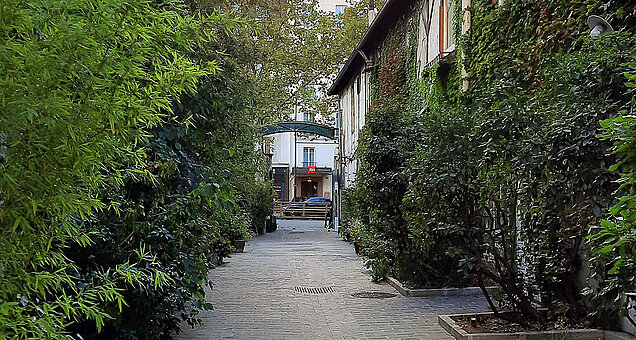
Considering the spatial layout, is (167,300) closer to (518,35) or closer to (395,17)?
(518,35)

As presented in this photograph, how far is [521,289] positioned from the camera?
23.9 feet

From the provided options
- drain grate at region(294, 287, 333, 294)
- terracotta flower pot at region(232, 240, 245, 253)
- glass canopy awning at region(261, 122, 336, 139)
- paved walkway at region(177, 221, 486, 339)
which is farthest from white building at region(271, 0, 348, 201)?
drain grate at region(294, 287, 333, 294)

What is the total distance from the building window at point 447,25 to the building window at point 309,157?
49.6 meters

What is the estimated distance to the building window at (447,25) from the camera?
42.4 feet

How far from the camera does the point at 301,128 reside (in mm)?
30609

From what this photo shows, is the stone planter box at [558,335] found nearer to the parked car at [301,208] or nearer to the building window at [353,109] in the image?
the building window at [353,109]

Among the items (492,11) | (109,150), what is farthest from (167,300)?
(492,11)

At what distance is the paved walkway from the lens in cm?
787

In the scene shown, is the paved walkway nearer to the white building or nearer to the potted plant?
the potted plant

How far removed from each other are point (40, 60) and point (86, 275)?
306cm

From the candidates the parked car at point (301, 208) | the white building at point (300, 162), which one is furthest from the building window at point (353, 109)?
the white building at point (300, 162)

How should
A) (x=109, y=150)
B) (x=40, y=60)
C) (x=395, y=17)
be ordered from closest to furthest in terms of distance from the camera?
(x=40, y=60) → (x=109, y=150) → (x=395, y=17)

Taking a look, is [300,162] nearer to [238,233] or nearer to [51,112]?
[238,233]

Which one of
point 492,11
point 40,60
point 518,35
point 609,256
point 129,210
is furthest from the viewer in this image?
point 492,11
